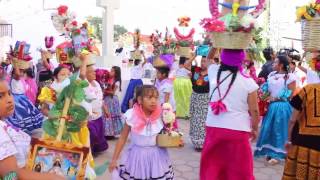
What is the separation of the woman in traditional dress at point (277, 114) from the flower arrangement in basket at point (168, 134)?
9.06ft

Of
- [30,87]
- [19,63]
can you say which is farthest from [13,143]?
[30,87]

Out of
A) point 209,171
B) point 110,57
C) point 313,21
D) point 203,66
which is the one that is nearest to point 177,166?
point 203,66

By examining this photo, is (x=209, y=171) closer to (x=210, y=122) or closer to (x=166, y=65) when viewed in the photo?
(x=210, y=122)

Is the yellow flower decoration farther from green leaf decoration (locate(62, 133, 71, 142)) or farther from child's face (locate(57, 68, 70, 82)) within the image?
child's face (locate(57, 68, 70, 82))

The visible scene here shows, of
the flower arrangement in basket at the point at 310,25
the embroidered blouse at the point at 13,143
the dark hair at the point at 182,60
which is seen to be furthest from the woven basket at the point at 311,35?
the dark hair at the point at 182,60

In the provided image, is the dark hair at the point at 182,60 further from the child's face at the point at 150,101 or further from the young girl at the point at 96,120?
the child's face at the point at 150,101

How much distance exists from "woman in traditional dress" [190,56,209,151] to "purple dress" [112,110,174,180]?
281 centimetres

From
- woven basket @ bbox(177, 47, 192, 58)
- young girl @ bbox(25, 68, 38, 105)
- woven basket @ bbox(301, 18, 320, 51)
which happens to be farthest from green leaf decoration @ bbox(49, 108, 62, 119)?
woven basket @ bbox(177, 47, 192, 58)

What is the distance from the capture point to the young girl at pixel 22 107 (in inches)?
279

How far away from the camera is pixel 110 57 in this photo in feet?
45.7

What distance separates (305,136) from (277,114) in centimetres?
237

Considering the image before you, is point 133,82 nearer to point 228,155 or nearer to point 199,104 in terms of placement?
point 199,104

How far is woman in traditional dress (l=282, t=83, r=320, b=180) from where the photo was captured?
140 inches

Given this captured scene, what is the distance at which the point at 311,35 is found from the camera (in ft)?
10.9
